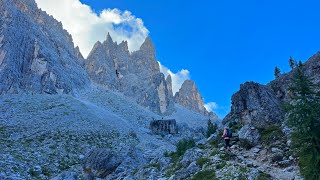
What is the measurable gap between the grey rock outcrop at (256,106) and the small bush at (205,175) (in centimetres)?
963

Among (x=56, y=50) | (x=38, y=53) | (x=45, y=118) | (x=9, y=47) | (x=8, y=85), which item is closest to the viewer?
(x=45, y=118)

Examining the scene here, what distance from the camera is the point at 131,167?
42.5m

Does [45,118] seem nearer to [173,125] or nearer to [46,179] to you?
[46,179]

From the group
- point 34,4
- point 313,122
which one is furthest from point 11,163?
point 34,4

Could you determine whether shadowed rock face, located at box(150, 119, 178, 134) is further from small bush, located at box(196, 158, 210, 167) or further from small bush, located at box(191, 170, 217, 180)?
small bush, located at box(191, 170, 217, 180)

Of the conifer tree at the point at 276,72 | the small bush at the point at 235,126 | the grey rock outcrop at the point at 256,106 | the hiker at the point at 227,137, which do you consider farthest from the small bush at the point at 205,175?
the conifer tree at the point at 276,72

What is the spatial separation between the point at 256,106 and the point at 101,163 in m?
21.4

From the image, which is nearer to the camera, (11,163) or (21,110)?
(11,163)

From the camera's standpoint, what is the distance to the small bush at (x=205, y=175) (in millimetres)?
24406

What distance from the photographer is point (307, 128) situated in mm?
18797

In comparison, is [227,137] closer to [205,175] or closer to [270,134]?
[270,134]

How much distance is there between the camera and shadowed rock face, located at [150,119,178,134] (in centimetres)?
11334

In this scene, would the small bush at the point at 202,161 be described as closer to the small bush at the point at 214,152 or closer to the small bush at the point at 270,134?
the small bush at the point at 214,152

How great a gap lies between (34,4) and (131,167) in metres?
155
